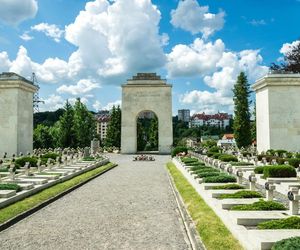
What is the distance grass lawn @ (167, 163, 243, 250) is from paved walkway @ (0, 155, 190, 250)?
0.48 metres

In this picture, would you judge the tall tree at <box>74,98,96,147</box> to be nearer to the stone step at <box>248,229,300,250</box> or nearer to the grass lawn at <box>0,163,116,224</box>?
the grass lawn at <box>0,163,116,224</box>

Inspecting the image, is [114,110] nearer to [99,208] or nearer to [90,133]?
[90,133]

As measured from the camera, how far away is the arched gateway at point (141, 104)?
2046 inches

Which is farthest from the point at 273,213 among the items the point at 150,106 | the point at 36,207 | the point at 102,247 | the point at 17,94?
the point at 150,106

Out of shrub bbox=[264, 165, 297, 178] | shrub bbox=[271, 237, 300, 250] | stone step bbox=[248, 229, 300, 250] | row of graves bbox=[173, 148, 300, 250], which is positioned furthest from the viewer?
shrub bbox=[264, 165, 297, 178]

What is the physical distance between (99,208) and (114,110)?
51.1m

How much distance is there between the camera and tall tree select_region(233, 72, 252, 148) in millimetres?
50406

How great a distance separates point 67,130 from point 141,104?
12989 mm

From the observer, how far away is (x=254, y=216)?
8.98 metres

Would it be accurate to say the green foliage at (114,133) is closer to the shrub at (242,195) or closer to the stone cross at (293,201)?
the shrub at (242,195)

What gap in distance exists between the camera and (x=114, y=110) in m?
63.4

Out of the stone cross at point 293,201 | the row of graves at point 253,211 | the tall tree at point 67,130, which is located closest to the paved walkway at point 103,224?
the row of graves at point 253,211

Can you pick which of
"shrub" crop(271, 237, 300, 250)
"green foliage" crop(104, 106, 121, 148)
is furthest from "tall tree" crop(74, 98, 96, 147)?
"shrub" crop(271, 237, 300, 250)

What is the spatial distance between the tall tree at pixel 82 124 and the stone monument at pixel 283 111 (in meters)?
31.9
